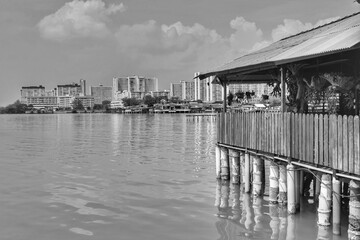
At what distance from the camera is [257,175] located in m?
17.9

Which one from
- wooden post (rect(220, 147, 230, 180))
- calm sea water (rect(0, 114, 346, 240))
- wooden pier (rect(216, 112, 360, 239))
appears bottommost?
calm sea water (rect(0, 114, 346, 240))

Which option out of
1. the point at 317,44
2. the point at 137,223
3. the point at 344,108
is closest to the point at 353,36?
the point at 317,44

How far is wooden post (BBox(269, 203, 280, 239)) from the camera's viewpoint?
14273 mm

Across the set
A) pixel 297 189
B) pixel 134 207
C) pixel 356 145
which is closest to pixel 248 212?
pixel 297 189

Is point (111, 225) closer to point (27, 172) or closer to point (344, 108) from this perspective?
point (344, 108)

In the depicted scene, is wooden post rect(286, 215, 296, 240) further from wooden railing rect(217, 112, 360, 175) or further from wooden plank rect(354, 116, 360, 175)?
wooden plank rect(354, 116, 360, 175)

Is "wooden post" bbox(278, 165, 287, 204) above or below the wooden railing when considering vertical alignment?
below

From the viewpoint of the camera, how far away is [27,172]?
28078mm

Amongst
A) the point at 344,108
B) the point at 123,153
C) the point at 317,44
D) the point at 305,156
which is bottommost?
the point at 123,153

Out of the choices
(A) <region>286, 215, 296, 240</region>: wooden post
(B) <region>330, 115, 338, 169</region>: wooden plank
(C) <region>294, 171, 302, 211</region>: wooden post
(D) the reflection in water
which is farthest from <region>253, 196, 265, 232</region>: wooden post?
(B) <region>330, 115, 338, 169</region>: wooden plank

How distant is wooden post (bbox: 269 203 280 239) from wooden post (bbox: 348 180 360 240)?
2.76 metres

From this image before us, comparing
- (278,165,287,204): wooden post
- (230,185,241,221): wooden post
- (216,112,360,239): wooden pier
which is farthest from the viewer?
(230,185,241,221): wooden post

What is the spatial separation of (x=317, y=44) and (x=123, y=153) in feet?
89.2

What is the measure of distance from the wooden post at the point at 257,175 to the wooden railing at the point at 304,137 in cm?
50
